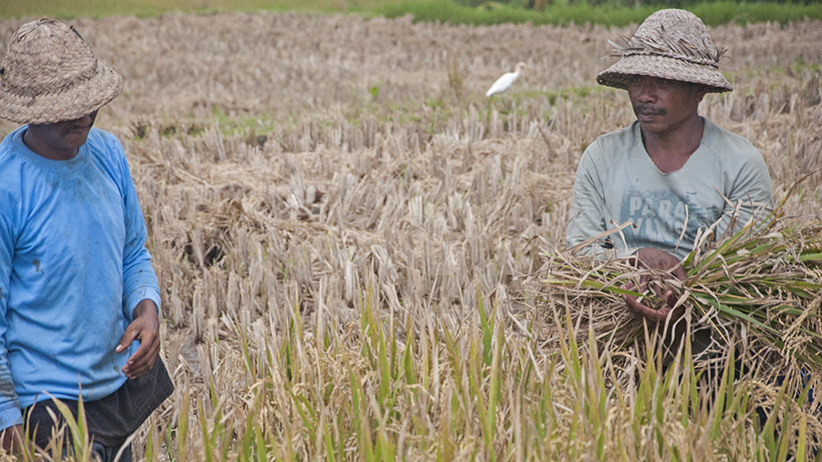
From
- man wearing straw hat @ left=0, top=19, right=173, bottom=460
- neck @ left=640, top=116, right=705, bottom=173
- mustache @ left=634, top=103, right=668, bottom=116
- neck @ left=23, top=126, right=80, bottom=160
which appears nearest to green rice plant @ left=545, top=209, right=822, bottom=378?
neck @ left=640, top=116, right=705, bottom=173

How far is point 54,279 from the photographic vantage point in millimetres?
1850

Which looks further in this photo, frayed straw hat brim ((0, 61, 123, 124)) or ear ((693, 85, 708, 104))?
ear ((693, 85, 708, 104))

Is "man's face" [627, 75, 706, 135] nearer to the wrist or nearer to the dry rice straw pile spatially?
the dry rice straw pile

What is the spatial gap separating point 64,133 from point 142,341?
0.56 m

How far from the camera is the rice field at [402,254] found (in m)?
1.70

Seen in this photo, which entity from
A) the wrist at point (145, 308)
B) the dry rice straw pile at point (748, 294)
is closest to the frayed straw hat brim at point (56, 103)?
the wrist at point (145, 308)

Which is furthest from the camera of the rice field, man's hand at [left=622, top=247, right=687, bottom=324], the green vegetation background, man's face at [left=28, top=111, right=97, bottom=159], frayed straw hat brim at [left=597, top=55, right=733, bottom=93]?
the green vegetation background

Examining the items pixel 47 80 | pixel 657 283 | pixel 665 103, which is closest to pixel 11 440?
pixel 47 80

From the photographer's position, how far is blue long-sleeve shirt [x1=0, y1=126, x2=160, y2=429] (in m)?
1.80

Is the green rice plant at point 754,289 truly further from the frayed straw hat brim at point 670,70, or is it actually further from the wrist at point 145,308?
the wrist at point 145,308

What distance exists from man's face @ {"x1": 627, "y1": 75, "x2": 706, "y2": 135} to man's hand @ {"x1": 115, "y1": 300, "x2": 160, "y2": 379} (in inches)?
58.5

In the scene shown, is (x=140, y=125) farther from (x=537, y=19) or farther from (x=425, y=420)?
(x=537, y=19)

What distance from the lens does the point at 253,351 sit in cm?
269

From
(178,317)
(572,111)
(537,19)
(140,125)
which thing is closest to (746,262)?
(178,317)
